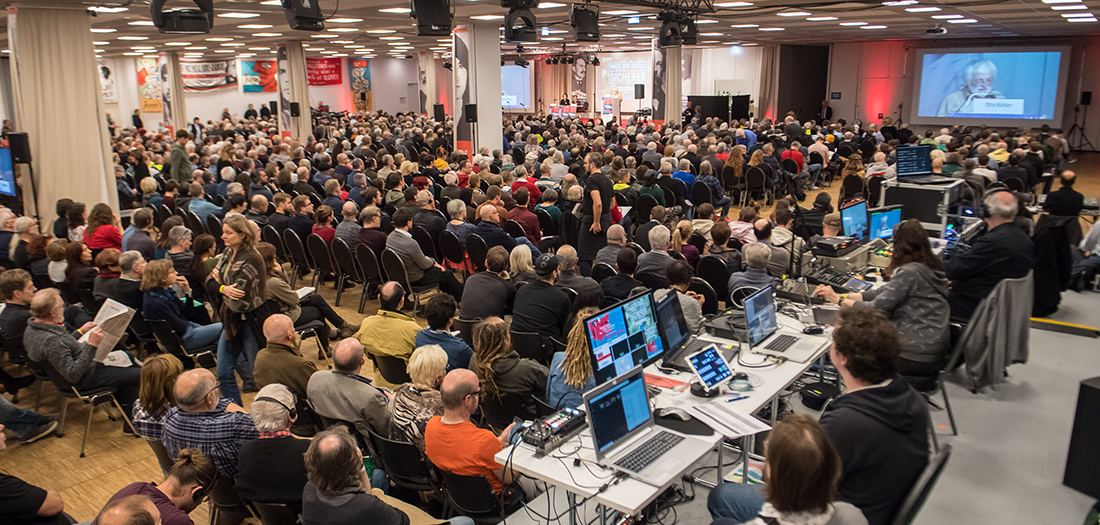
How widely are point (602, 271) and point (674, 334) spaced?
180 cm

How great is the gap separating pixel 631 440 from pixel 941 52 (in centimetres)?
2264

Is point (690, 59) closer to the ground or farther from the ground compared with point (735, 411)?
farther from the ground

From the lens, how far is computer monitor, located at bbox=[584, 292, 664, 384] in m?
3.40

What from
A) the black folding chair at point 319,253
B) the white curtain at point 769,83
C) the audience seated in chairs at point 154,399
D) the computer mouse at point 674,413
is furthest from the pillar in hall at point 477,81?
the white curtain at point 769,83

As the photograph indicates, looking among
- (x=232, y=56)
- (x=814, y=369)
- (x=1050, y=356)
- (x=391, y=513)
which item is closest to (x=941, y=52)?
(x=1050, y=356)

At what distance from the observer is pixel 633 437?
305cm

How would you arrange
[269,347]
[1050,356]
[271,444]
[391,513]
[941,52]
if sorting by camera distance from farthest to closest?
[941,52], [1050,356], [269,347], [271,444], [391,513]

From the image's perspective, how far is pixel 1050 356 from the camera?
5699mm

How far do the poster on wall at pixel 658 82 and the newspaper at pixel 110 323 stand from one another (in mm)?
16515

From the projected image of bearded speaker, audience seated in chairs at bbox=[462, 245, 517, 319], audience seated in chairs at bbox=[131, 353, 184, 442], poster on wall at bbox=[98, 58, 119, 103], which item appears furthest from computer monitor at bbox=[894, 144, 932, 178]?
poster on wall at bbox=[98, 58, 119, 103]

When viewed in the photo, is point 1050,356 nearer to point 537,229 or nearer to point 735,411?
point 735,411

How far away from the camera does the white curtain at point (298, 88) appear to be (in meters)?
18.6

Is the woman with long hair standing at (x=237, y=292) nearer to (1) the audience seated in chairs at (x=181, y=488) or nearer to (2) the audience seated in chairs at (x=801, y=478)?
(1) the audience seated in chairs at (x=181, y=488)

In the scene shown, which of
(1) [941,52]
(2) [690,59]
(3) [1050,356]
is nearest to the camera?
(3) [1050,356]
